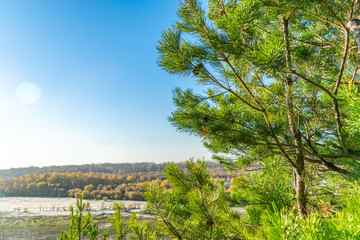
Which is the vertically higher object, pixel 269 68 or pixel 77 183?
pixel 269 68

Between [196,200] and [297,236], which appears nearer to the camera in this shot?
[297,236]

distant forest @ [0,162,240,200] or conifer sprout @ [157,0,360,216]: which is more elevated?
conifer sprout @ [157,0,360,216]

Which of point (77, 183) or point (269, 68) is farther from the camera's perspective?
point (77, 183)

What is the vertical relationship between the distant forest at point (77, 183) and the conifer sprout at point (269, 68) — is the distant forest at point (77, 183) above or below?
below

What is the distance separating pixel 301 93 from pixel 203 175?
1.25 m

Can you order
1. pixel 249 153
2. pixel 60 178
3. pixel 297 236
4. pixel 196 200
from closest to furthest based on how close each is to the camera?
pixel 297 236
pixel 196 200
pixel 249 153
pixel 60 178

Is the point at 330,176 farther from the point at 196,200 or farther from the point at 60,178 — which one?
the point at 60,178

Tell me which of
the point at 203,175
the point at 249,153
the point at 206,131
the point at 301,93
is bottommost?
the point at 203,175

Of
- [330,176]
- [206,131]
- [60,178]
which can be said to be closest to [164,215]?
[206,131]

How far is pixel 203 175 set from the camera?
2041 mm

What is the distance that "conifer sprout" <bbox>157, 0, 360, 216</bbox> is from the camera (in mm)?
862

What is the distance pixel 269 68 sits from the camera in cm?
89

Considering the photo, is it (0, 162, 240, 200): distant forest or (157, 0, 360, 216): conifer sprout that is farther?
(0, 162, 240, 200): distant forest

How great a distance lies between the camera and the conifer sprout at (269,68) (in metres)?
0.86
